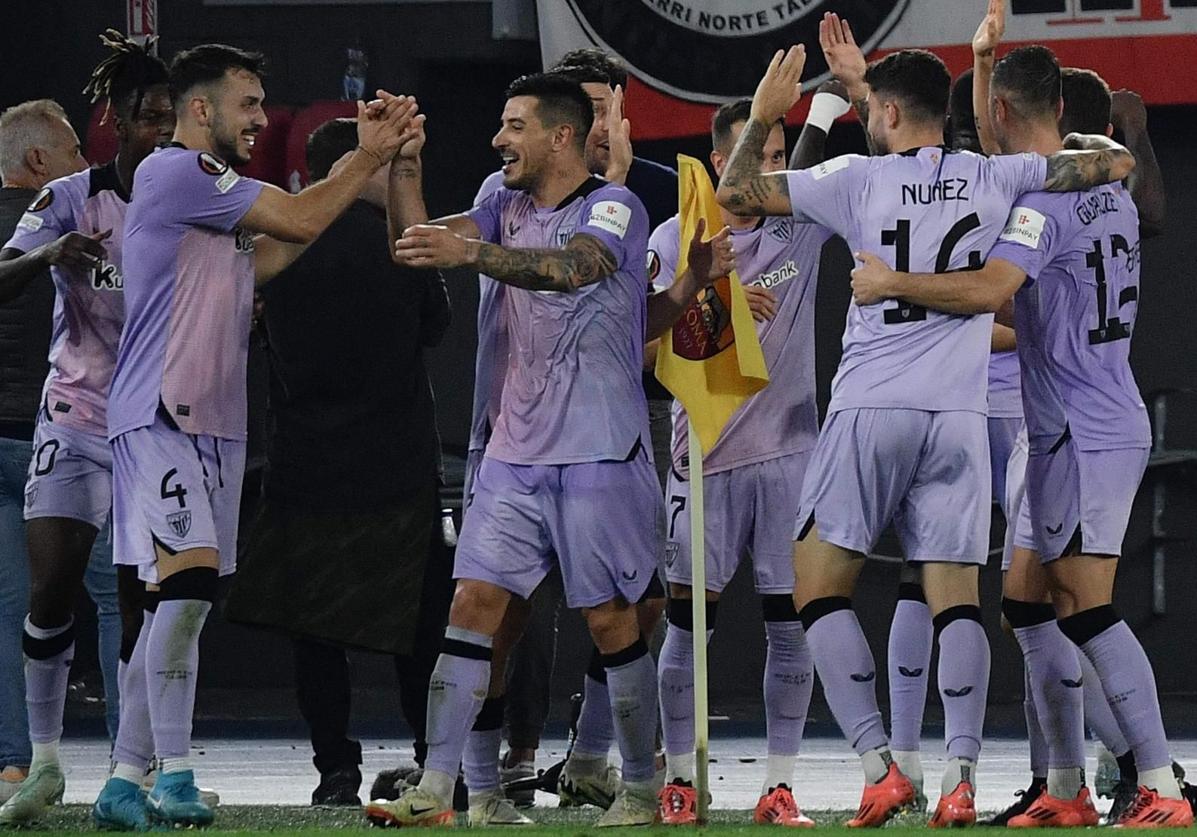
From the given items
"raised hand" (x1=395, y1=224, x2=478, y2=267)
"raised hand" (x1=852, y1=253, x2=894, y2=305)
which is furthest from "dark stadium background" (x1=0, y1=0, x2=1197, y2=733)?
"raised hand" (x1=395, y1=224, x2=478, y2=267)

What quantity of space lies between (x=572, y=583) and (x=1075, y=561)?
139 centimetres

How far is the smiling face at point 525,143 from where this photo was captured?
21.3ft

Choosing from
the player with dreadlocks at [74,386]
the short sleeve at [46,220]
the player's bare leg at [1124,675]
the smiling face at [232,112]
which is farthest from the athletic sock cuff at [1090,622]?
the short sleeve at [46,220]

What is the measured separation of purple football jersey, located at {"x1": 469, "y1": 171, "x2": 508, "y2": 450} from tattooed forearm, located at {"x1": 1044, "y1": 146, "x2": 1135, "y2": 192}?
5.14ft

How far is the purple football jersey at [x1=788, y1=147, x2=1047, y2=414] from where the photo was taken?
6.31 meters

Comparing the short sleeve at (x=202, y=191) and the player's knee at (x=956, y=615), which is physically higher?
the short sleeve at (x=202, y=191)

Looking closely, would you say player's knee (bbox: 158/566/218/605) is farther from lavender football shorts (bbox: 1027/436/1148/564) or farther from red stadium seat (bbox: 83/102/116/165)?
red stadium seat (bbox: 83/102/116/165)

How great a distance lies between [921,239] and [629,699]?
58.3 inches

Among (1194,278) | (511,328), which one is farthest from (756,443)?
(1194,278)

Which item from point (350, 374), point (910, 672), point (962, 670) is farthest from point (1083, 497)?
point (350, 374)

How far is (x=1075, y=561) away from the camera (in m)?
6.47

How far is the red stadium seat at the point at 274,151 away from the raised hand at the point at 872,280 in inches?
245

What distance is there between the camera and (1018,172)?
21.0 feet

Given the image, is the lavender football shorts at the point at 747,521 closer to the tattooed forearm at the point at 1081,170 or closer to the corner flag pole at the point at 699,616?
→ the corner flag pole at the point at 699,616
